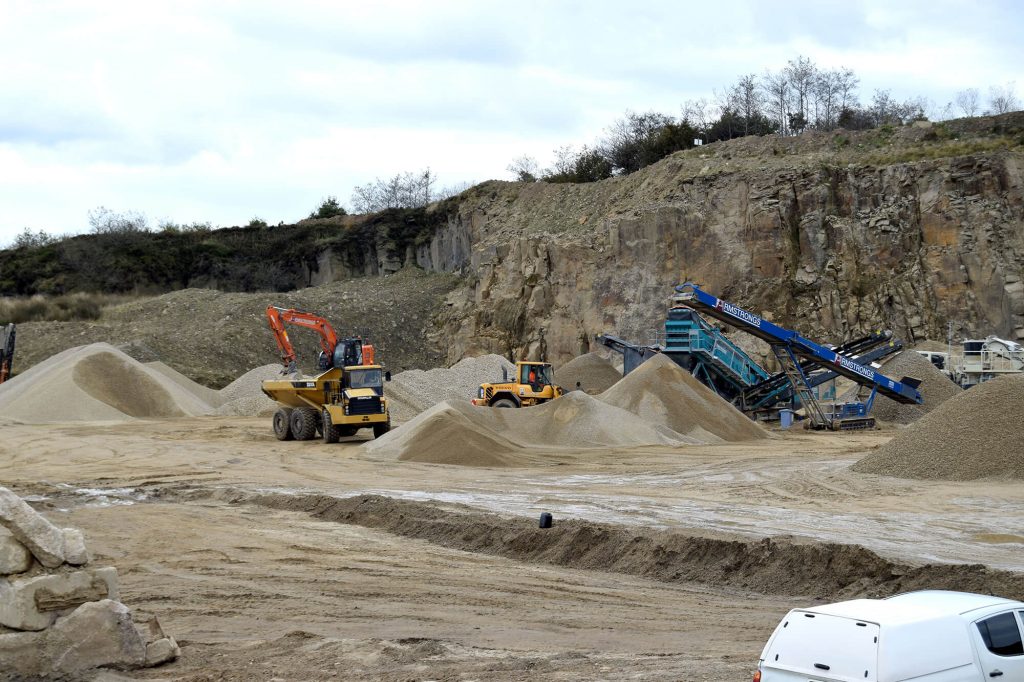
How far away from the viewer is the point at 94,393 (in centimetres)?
3550

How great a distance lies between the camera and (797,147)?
48969mm

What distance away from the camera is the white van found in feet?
17.1

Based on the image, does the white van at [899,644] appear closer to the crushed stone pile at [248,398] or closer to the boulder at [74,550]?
the boulder at [74,550]

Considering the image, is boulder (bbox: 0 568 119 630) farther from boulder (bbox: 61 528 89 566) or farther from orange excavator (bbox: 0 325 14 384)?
orange excavator (bbox: 0 325 14 384)

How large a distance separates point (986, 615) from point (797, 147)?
45.8 meters

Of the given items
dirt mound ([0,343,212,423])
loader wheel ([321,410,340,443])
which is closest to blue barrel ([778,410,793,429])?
loader wheel ([321,410,340,443])

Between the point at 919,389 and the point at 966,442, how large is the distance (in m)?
15.3

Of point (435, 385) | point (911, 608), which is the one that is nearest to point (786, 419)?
point (435, 385)

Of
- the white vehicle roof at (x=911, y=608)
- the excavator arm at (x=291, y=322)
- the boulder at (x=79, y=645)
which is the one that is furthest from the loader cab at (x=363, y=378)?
the white vehicle roof at (x=911, y=608)

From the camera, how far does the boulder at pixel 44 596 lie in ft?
23.0

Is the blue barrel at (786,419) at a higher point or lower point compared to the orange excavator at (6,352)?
lower

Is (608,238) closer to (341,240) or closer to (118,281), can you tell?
(341,240)

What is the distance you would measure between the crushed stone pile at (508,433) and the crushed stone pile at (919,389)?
9417 mm

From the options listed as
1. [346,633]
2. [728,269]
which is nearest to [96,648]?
[346,633]
